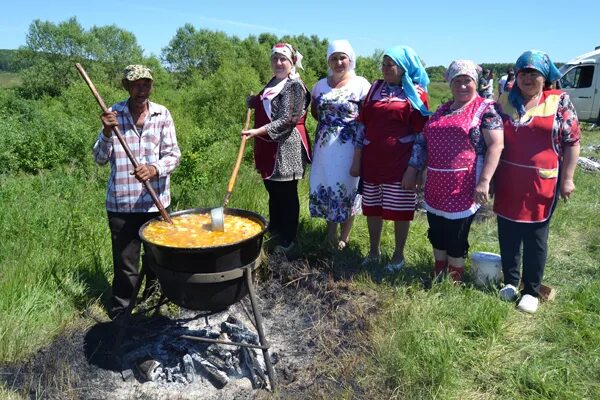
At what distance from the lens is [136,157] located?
3.19 m

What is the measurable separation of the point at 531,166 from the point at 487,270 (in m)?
1.04

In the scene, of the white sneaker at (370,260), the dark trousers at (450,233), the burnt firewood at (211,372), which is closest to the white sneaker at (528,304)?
the dark trousers at (450,233)

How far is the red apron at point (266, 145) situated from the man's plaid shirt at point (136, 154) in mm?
1045

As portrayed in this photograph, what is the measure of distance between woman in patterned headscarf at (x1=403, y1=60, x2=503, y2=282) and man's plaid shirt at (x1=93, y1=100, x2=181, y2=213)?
1.88 metres

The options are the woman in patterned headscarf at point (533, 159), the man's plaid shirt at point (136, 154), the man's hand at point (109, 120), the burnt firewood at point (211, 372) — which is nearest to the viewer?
the man's hand at point (109, 120)

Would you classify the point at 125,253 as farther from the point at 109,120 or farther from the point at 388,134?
the point at 388,134

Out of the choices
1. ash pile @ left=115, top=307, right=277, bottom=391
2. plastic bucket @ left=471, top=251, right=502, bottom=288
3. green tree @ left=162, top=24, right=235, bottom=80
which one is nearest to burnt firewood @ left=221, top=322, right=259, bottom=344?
ash pile @ left=115, top=307, right=277, bottom=391

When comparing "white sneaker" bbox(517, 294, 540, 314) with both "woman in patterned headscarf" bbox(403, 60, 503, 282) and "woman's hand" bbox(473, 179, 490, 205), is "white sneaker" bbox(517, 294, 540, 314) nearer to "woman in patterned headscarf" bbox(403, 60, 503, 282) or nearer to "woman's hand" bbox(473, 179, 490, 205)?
"woman in patterned headscarf" bbox(403, 60, 503, 282)

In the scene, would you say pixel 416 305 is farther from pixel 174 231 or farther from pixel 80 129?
pixel 80 129

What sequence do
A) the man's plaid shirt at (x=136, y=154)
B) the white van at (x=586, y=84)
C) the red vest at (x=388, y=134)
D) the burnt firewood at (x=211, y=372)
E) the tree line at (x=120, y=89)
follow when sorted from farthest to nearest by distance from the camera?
the white van at (x=586, y=84), the tree line at (x=120, y=89), the red vest at (x=388, y=134), the man's plaid shirt at (x=136, y=154), the burnt firewood at (x=211, y=372)

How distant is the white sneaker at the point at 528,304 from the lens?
3600mm

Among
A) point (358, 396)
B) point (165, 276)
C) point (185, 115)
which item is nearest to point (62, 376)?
point (165, 276)

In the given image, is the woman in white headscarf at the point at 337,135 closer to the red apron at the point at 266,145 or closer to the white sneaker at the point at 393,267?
the red apron at the point at 266,145

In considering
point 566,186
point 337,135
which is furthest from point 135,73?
point 566,186
